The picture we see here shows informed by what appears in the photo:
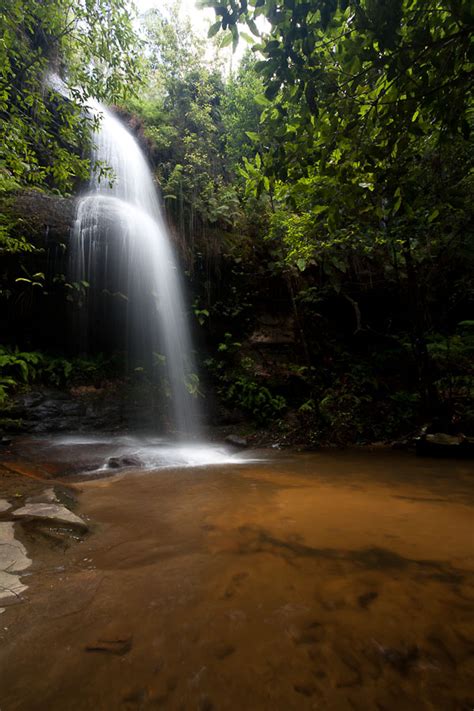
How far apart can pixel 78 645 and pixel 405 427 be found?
7.98 m

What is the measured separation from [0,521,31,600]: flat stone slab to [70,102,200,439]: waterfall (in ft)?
20.5

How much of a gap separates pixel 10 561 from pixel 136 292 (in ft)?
28.4

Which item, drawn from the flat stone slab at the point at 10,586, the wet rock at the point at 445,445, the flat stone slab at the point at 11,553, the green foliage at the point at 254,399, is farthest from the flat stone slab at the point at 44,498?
the green foliage at the point at 254,399

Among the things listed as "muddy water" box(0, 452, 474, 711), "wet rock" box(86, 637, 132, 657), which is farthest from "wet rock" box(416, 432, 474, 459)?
A: "wet rock" box(86, 637, 132, 657)

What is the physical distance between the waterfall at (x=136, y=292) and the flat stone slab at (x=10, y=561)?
6244mm

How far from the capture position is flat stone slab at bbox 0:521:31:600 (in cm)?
166

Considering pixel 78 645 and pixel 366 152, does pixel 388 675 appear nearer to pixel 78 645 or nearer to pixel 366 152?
pixel 78 645

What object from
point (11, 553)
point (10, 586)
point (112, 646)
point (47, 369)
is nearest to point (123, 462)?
point (11, 553)

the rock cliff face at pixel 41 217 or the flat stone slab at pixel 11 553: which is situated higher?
the rock cliff face at pixel 41 217

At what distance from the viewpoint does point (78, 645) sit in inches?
52.1

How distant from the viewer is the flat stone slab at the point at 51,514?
2475 millimetres

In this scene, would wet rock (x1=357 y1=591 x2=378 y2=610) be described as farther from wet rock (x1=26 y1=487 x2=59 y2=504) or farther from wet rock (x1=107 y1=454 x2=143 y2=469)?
wet rock (x1=107 y1=454 x2=143 y2=469)

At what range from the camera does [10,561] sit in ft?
6.28

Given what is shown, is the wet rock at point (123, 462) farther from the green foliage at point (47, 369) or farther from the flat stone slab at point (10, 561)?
the green foliage at point (47, 369)
